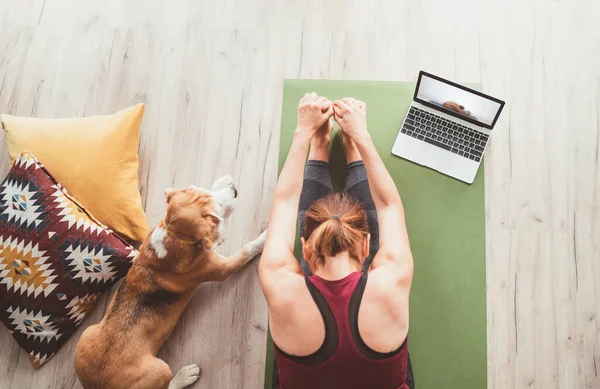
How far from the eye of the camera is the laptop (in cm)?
210

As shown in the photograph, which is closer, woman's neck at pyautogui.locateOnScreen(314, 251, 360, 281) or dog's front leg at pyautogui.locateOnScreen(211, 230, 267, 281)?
woman's neck at pyautogui.locateOnScreen(314, 251, 360, 281)

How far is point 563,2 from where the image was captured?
235 cm

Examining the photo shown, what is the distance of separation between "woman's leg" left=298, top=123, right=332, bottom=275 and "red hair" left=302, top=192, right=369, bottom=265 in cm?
30

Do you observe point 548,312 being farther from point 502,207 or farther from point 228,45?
point 228,45

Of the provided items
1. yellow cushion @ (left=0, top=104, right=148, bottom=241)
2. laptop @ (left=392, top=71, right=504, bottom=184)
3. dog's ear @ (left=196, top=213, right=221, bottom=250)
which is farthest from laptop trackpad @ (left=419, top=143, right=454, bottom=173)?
yellow cushion @ (left=0, top=104, right=148, bottom=241)

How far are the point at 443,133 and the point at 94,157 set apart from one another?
5.02 feet

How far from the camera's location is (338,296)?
1.42 meters

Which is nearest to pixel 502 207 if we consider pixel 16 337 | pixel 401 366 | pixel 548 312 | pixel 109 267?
pixel 548 312

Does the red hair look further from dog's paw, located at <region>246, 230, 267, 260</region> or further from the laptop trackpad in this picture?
the laptop trackpad

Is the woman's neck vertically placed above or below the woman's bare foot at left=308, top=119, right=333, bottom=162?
below

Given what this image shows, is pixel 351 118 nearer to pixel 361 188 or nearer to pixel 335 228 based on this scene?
pixel 361 188

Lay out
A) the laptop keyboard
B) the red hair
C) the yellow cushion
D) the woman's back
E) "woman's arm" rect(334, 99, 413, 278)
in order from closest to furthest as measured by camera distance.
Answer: the woman's back
the red hair
"woman's arm" rect(334, 99, 413, 278)
the yellow cushion
the laptop keyboard

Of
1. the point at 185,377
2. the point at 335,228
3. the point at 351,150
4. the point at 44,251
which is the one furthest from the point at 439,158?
the point at 44,251

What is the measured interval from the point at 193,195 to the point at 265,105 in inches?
29.9
